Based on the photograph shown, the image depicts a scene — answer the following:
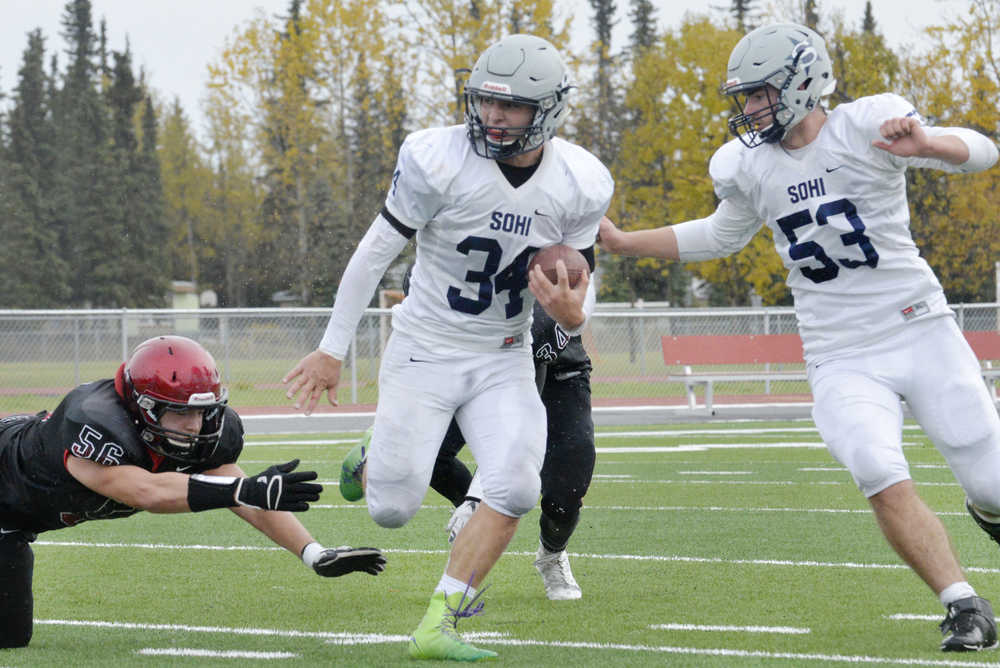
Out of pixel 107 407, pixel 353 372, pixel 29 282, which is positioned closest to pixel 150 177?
pixel 29 282

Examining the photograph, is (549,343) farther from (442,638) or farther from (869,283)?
(442,638)

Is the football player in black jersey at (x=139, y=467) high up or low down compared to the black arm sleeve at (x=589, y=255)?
down

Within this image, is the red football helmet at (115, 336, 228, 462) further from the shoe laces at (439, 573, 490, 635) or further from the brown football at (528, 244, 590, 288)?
the brown football at (528, 244, 590, 288)

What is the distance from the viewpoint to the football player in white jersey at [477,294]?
428cm

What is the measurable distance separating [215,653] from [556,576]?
1.59 m

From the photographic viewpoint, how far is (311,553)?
15.1ft

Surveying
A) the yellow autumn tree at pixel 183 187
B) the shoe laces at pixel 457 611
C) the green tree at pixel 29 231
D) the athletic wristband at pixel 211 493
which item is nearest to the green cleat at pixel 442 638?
the shoe laces at pixel 457 611

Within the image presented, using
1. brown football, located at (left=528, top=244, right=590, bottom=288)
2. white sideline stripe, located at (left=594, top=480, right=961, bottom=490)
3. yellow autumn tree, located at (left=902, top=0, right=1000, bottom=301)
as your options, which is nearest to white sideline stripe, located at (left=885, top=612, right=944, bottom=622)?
brown football, located at (left=528, top=244, right=590, bottom=288)

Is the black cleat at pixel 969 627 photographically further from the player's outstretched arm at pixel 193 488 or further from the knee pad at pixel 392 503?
the player's outstretched arm at pixel 193 488

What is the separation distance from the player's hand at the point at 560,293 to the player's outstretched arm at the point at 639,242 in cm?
82

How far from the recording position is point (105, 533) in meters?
7.50

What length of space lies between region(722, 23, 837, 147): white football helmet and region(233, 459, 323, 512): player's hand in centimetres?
189

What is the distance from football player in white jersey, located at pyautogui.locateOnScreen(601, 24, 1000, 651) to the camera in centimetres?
424

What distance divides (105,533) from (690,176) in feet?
61.5
